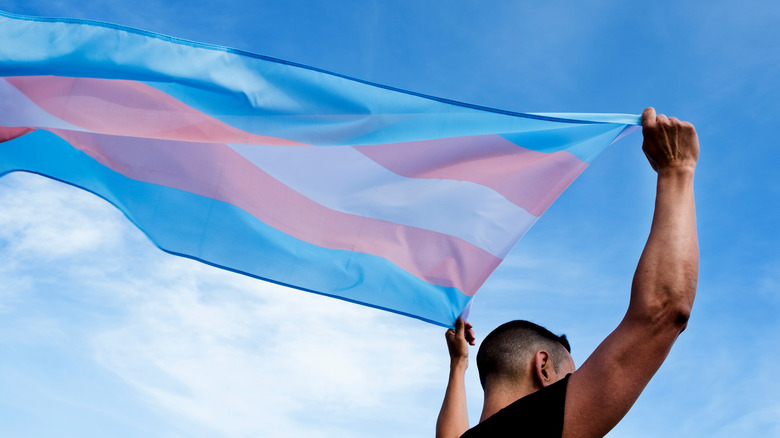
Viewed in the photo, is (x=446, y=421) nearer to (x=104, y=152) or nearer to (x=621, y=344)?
(x=621, y=344)

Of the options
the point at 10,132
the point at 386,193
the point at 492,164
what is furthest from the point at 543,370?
the point at 10,132

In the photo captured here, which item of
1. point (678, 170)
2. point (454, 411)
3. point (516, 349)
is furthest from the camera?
point (454, 411)

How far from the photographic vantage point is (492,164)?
4957mm

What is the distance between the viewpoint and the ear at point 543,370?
3.52m

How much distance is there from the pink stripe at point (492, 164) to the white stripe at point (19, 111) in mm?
2248

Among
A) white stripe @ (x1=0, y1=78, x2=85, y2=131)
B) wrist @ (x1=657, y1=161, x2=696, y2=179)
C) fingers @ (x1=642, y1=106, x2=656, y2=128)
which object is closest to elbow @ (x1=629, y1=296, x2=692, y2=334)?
wrist @ (x1=657, y1=161, x2=696, y2=179)

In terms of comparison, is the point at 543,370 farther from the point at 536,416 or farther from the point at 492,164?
the point at 492,164

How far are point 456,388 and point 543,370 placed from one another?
120 cm

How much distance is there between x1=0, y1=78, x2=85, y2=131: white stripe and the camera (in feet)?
15.6

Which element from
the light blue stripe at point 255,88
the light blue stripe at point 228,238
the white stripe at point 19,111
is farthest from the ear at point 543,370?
the white stripe at point 19,111

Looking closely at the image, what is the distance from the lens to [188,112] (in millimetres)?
4852

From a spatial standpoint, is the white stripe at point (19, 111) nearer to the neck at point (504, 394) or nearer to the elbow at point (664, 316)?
the neck at point (504, 394)

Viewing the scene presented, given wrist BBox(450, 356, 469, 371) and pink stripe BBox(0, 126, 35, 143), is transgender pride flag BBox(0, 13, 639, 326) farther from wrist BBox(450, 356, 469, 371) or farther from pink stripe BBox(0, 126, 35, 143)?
wrist BBox(450, 356, 469, 371)

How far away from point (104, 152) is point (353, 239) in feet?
6.60
